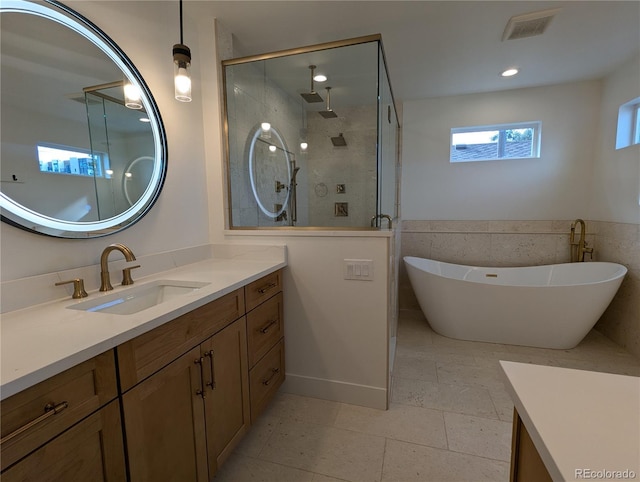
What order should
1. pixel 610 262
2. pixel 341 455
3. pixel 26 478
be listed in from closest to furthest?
1. pixel 26 478
2. pixel 341 455
3. pixel 610 262

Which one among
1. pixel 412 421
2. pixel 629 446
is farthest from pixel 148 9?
pixel 412 421

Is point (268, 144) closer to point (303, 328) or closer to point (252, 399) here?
point (303, 328)

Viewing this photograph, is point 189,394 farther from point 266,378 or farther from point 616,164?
point 616,164

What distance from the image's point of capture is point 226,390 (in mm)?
1319

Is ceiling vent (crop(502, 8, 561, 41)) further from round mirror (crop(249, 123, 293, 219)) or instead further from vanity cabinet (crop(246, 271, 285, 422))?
vanity cabinet (crop(246, 271, 285, 422))

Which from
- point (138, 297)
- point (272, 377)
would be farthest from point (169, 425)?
point (272, 377)

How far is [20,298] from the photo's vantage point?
3.42ft

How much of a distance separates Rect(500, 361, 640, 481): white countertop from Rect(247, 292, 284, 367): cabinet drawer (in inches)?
47.2

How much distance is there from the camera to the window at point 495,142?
126 inches

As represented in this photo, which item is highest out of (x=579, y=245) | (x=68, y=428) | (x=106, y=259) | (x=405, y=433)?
(x=106, y=259)

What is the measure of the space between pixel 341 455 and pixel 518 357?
73.0 inches

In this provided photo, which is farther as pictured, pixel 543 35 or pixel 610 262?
pixel 610 262

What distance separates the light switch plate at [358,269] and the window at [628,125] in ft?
9.29

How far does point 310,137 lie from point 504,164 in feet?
7.13
